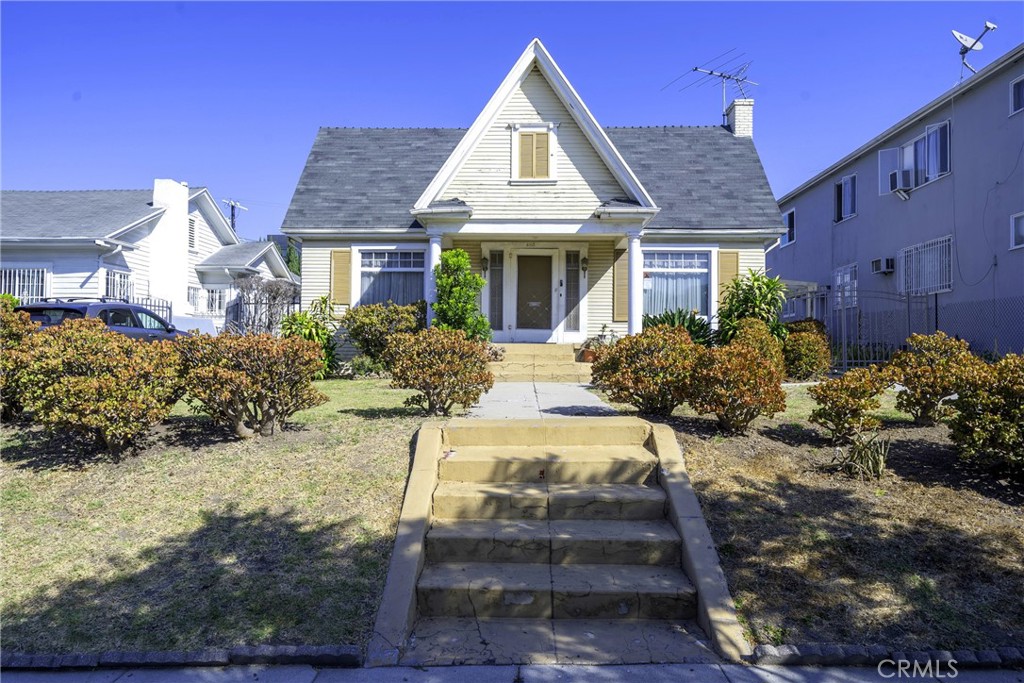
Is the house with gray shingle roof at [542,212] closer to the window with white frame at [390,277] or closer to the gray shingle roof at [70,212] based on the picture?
the window with white frame at [390,277]

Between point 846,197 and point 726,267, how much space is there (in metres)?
8.14

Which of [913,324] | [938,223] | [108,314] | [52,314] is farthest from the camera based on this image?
[913,324]

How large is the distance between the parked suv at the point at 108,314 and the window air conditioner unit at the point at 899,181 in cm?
1868

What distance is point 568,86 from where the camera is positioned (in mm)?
15836

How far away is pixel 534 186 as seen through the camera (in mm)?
16047

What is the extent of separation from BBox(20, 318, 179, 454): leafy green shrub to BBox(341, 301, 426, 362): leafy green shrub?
296 inches

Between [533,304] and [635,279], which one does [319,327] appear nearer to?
[533,304]

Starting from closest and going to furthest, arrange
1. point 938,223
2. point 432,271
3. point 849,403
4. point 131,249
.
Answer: point 849,403 < point 432,271 < point 938,223 < point 131,249

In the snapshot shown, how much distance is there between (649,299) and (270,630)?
14408mm

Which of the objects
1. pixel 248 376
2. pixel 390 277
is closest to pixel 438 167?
pixel 390 277

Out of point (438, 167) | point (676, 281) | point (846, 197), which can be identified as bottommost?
point (676, 281)

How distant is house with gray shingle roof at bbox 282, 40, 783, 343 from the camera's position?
1577 cm

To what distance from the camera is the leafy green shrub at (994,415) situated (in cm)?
589

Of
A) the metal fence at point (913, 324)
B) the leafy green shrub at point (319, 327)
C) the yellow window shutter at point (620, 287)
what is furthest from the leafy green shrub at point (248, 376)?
the metal fence at point (913, 324)
